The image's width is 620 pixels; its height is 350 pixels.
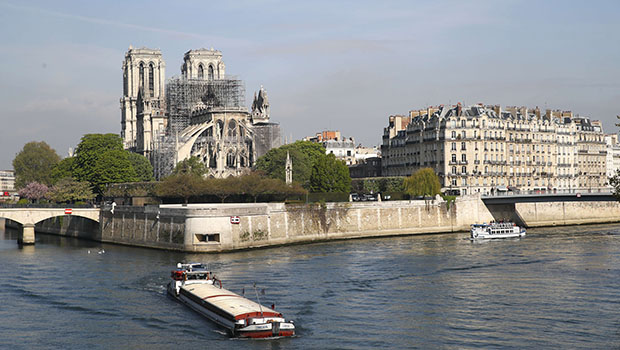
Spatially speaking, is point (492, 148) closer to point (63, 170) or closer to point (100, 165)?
point (100, 165)

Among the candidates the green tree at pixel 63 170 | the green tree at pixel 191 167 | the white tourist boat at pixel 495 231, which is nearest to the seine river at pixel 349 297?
the white tourist boat at pixel 495 231

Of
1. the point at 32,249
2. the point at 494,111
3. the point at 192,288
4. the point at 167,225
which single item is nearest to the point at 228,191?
the point at 167,225

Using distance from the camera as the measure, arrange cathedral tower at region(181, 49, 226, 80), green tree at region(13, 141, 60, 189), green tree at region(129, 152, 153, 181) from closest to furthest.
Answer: green tree at region(129, 152, 153, 181) < green tree at region(13, 141, 60, 189) < cathedral tower at region(181, 49, 226, 80)

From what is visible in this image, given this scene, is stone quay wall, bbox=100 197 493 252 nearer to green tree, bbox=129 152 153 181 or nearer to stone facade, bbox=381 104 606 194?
stone facade, bbox=381 104 606 194

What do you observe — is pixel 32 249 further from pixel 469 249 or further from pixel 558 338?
pixel 558 338

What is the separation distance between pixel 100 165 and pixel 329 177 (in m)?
25.6

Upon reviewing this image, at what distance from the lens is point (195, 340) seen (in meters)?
31.5

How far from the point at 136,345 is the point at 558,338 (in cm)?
1527

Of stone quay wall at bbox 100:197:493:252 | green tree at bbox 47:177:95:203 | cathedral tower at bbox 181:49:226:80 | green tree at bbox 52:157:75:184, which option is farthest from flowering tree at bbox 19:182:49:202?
stone quay wall at bbox 100:197:493:252

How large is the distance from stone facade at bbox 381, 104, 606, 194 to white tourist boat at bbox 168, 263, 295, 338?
55.8 meters

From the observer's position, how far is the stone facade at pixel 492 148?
311 ft

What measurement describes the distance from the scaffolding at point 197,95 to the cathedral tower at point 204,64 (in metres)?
9.11

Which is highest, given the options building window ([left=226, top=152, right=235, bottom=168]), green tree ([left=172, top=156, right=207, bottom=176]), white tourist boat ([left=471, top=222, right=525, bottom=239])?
building window ([left=226, top=152, right=235, bottom=168])

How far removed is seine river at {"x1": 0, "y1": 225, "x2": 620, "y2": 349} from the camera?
31422 mm
